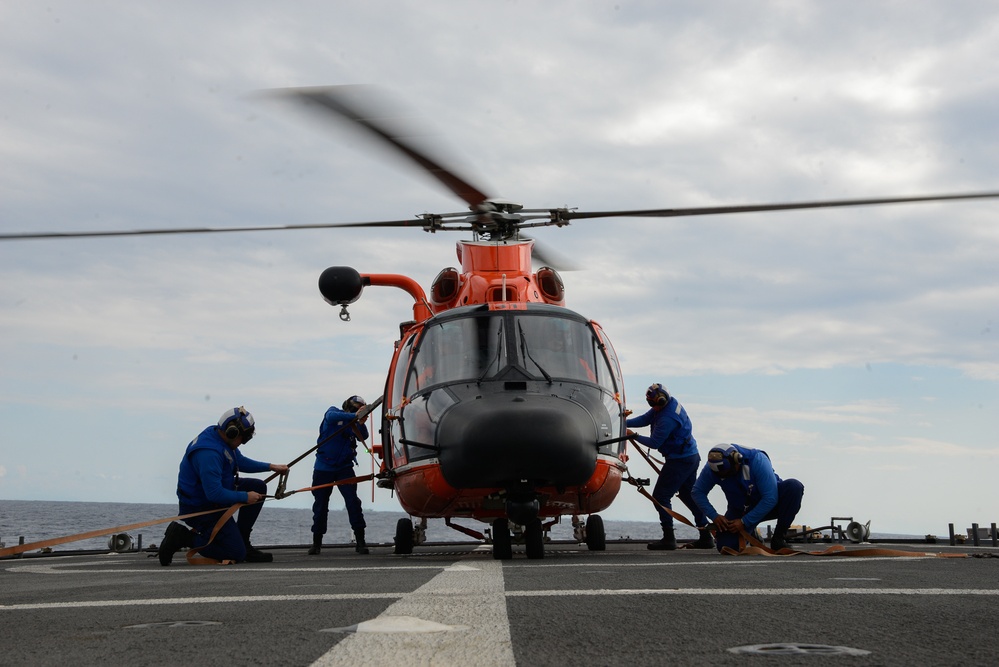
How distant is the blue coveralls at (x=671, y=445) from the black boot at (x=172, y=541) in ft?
18.4

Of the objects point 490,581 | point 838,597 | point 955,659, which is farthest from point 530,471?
point 955,659

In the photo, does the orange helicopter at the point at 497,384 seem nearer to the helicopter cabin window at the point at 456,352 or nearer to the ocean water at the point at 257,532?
the helicopter cabin window at the point at 456,352

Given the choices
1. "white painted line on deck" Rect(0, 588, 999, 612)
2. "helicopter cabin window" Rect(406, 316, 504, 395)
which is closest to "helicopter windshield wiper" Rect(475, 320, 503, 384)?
"helicopter cabin window" Rect(406, 316, 504, 395)

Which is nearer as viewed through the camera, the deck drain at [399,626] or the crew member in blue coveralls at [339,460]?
the deck drain at [399,626]

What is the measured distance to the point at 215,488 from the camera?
33.4ft

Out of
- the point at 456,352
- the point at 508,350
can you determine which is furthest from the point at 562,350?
the point at 456,352

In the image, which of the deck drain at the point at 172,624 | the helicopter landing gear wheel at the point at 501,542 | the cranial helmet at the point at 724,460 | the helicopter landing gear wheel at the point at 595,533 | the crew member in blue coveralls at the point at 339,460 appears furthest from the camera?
the crew member in blue coveralls at the point at 339,460

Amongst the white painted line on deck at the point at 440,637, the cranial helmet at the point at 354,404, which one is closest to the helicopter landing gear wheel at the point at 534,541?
the white painted line on deck at the point at 440,637

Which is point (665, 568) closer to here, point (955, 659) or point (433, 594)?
point (433, 594)

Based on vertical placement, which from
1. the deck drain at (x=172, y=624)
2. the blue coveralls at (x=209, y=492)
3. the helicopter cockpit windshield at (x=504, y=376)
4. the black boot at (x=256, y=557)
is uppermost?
the helicopter cockpit windshield at (x=504, y=376)

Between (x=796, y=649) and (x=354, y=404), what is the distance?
1107 centimetres

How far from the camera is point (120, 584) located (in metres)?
6.56

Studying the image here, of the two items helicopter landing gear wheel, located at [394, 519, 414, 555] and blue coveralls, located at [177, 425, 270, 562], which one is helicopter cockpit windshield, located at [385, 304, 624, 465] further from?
helicopter landing gear wheel, located at [394, 519, 414, 555]

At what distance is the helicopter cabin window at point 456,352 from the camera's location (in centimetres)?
998
